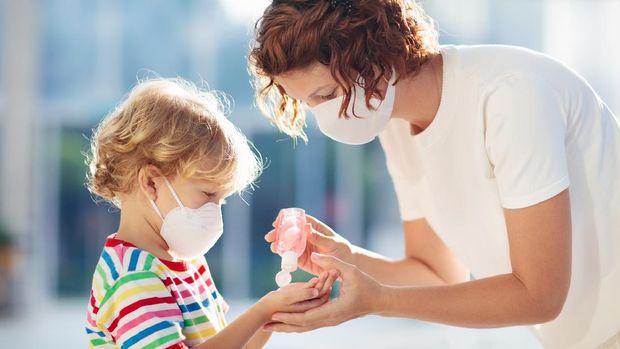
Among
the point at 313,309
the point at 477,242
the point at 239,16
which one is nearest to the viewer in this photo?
the point at 313,309

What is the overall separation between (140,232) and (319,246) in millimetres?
Answer: 424

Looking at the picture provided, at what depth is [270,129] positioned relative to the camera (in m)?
8.62

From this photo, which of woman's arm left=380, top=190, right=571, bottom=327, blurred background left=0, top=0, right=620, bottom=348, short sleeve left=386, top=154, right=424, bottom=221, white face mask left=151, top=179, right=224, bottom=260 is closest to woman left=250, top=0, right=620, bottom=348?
woman's arm left=380, top=190, right=571, bottom=327

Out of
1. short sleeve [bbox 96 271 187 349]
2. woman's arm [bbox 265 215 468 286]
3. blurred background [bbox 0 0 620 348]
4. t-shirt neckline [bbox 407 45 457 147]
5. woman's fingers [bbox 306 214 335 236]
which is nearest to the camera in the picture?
short sleeve [bbox 96 271 187 349]

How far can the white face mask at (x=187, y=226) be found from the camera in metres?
1.76

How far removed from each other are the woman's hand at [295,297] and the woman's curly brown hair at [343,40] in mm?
375

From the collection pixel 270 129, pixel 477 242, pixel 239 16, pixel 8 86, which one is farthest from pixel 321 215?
pixel 477 242

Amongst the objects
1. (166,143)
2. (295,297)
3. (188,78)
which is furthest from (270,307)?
(188,78)

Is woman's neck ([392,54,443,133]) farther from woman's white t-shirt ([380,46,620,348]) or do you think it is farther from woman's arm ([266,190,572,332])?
woman's arm ([266,190,572,332])

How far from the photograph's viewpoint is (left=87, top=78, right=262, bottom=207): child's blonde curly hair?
175 cm

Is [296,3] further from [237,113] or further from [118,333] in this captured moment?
[237,113]

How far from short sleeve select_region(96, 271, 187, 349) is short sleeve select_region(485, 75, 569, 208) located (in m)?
0.68

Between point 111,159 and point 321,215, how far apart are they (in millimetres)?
6727

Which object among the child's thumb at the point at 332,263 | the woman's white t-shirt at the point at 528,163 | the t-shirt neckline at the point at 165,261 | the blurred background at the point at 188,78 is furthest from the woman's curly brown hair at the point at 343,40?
the blurred background at the point at 188,78
